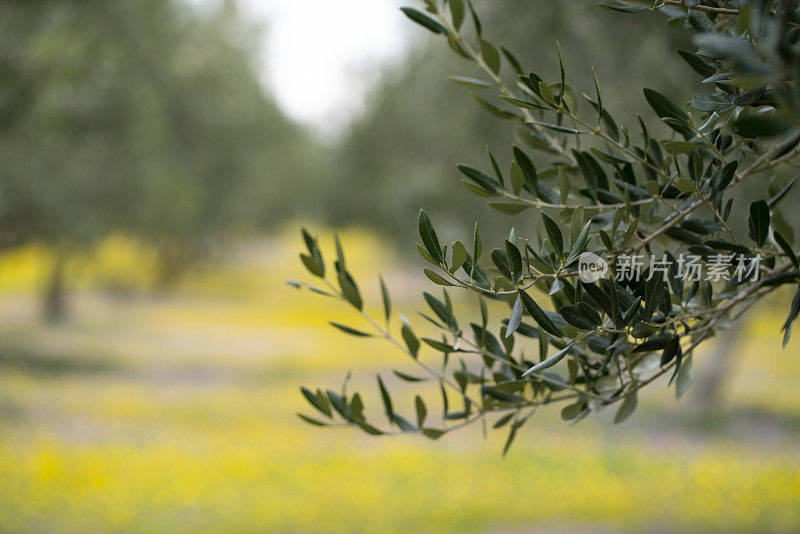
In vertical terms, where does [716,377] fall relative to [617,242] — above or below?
above

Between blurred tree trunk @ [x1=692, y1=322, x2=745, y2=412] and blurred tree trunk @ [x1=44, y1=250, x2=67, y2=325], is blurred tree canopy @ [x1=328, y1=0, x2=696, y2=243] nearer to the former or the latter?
blurred tree trunk @ [x1=692, y1=322, x2=745, y2=412]

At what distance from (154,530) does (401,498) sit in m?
3.06

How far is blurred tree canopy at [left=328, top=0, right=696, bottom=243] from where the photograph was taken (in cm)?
675

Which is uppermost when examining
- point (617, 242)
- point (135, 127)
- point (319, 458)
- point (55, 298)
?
point (135, 127)

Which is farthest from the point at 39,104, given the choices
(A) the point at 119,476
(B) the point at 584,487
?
(B) the point at 584,487

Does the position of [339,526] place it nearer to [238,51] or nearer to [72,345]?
[72,345]

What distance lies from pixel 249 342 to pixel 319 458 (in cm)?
1405

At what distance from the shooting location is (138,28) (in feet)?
65.1

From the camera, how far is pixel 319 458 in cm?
1180

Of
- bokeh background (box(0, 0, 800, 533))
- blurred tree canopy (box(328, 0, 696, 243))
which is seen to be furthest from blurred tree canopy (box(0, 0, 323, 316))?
blurred tree canopy (box(328, 0, 696, 243))

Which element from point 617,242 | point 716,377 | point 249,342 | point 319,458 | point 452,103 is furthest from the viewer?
point 249,342

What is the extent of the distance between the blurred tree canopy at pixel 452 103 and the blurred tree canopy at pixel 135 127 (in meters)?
5.02

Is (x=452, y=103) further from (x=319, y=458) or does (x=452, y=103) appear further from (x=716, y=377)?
(x=716, y=377)

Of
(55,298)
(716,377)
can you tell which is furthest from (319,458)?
(55,298)
